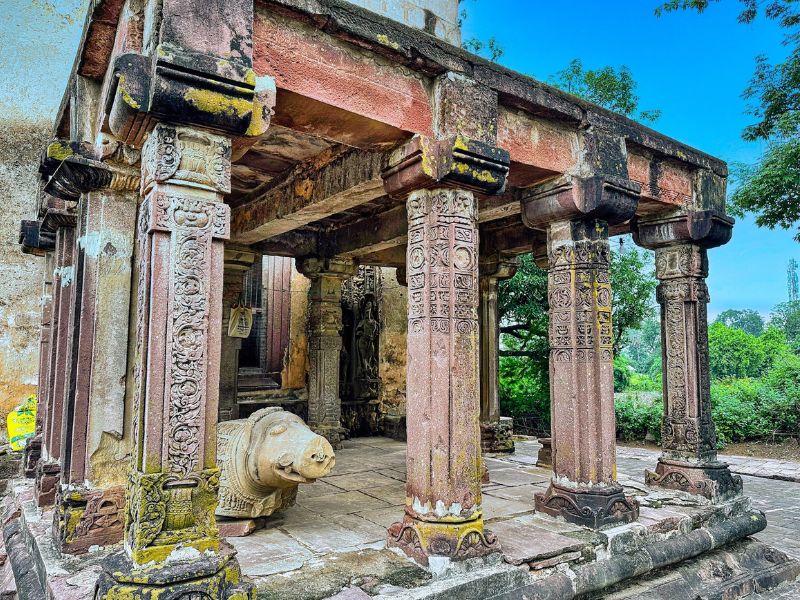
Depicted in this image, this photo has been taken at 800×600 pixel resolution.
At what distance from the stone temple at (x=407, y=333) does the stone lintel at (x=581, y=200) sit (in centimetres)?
3

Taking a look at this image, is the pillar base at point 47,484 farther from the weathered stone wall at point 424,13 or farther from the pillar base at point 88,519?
the weathered stone wall at point 424,13

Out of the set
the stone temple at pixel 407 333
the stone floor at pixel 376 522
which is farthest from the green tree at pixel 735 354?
the stone temple at pixel 407 333

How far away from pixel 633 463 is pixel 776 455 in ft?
14.3

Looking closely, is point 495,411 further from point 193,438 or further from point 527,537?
point 193,438

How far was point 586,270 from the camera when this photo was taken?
15.2 ft

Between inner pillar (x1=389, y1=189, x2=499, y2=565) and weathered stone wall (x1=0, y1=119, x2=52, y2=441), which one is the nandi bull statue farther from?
weathered stone wall (x1=0, y1=119, x2=52, y2=441)

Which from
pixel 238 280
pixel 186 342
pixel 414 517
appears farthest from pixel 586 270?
pixel 238 280

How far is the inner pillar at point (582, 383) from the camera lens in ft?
14.6

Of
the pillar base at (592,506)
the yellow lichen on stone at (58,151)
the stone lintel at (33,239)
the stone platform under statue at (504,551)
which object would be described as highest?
the yellow lichen on stone at (58,151)

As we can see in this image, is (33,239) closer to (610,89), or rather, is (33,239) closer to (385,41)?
(385,41)

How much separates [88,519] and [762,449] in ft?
38.9

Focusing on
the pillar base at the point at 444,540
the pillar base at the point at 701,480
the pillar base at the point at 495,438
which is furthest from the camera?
the pillar base at the point at 495,438

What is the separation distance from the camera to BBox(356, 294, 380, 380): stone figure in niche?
963 cm

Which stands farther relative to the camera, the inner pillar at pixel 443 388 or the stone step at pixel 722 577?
the stone step at pixel 722 577
